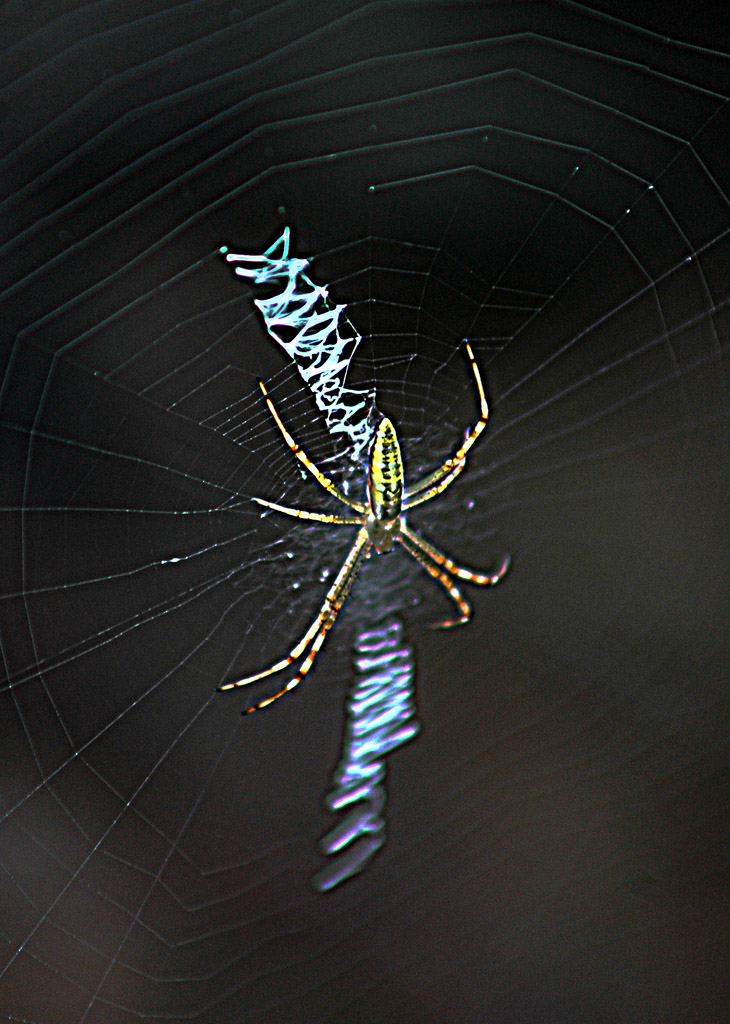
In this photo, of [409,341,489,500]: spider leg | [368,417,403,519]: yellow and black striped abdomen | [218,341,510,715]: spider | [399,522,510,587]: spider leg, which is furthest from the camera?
[399,522,510,587]: spider leg

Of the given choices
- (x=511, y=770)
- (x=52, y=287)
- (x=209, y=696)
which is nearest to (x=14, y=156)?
(x=52, y=287)

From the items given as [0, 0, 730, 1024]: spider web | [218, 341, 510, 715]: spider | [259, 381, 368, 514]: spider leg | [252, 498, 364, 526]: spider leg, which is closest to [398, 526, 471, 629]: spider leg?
[218, 341, 510, 715]: spider

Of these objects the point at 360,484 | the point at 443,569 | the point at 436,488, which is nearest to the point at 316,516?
the point at 360,484

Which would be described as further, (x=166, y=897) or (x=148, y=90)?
(x=166, y=897)

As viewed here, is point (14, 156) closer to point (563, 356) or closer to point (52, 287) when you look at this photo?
point (52, 287)

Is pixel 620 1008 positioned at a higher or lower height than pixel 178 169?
lower

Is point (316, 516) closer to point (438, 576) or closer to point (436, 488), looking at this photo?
point (436, 488)

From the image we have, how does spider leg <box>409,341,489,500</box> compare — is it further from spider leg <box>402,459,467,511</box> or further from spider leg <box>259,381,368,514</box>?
spider leg <box>259,381,368,514</box>
